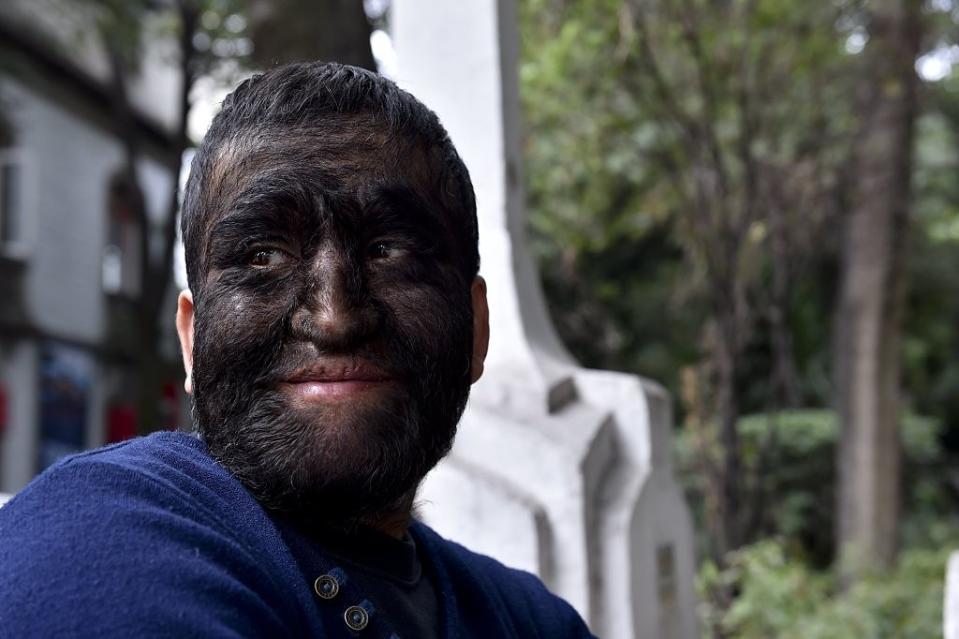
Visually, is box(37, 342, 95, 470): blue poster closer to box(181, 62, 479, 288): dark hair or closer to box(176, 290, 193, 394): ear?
box(176, 290, 193, 394): ear

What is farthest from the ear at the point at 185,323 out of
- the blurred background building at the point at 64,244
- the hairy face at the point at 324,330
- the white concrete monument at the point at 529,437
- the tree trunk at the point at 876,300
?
the blurred background building at the point at 64,244

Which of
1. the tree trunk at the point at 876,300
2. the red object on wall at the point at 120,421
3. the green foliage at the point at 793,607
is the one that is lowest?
the red object on wall at the point at 120,421

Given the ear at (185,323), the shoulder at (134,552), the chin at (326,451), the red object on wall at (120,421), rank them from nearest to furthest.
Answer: the shoulder at (134,552), the chin at (326,451), the ear at (185,323), the red object on wall at (120,421)

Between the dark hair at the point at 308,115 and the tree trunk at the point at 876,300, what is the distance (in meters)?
8.19

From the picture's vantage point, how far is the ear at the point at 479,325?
173cm

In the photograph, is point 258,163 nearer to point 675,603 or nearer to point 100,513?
point 100,513

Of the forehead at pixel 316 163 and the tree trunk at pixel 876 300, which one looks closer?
the forehead at pixel 316 163

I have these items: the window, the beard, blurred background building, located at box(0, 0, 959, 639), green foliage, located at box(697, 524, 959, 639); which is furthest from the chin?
the window

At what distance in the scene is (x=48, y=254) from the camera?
57.2 ft

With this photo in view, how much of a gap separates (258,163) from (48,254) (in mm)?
16966

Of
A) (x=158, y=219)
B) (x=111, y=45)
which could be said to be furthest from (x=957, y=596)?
(x=158, y=219)

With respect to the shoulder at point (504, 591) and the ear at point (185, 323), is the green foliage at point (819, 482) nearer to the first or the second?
the shoulder at point (504, 591)

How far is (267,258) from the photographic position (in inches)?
58.1

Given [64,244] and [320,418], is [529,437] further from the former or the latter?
[64,244]
